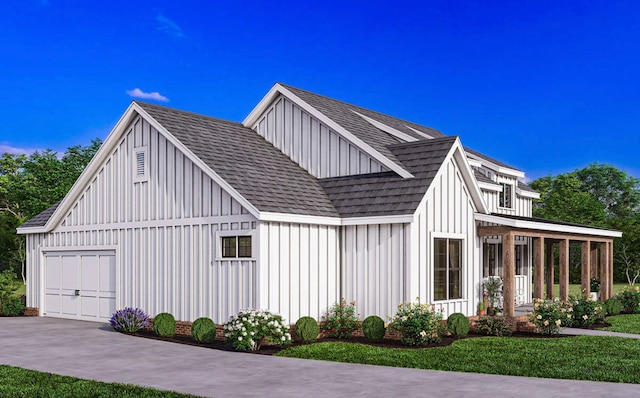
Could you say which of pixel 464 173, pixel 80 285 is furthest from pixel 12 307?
pixel 464 173

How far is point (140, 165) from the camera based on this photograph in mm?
21641

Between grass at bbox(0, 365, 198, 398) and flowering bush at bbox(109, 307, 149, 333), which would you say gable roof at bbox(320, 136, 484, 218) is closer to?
flowering bush at bbox(109, 307, 149, 333)

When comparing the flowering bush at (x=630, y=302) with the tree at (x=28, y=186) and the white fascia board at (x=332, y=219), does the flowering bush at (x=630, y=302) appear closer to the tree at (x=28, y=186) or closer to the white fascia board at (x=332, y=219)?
the white fascia board at (x=332, y=219)

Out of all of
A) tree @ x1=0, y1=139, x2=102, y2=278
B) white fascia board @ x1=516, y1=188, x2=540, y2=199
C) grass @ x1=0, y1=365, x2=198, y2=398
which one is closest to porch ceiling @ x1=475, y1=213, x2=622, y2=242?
white fascia board @ x1=516, y1=188, x2=540, y2=199

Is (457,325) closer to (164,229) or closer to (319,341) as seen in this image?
(319,341)

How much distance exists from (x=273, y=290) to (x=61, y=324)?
829cm

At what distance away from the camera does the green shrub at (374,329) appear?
17609 millimetres

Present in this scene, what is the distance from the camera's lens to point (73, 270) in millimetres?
24281

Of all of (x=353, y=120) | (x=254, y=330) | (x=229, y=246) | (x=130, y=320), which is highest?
(x=353, y=120)

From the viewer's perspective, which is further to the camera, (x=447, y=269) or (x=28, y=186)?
(x=28, y=186)

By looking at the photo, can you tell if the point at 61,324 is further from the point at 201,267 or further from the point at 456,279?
the point at 456,279

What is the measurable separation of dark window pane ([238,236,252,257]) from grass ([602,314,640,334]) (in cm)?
1089

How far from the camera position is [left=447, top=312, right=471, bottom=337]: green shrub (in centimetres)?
1834

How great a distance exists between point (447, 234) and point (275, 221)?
495 centimetres
